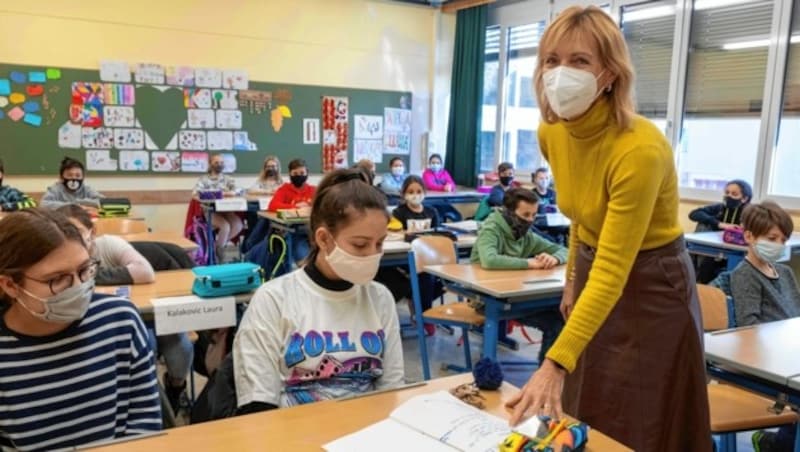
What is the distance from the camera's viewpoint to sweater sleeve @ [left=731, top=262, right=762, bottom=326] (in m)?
2.63

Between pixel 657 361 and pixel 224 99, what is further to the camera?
pixel 224 99

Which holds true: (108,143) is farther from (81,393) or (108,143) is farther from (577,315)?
(577,315)

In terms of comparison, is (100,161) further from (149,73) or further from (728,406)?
(728,406)

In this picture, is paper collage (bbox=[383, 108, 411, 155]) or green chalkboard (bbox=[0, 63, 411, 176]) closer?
green chalkboard (bbox=[0, 63, 411, 176])

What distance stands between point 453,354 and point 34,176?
16.2 feet

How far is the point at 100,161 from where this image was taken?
6.57m

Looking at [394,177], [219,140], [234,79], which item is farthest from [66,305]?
[394,177]

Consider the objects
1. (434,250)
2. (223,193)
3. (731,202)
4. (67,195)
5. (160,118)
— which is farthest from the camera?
(160,118)

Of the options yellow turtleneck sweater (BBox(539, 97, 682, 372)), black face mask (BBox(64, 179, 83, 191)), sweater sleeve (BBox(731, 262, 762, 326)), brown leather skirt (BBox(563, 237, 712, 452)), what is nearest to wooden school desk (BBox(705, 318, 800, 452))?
brown leather skirt (BBox(563, 237, 712, 452))

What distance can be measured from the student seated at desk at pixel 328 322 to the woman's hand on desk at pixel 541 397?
48 centimetres

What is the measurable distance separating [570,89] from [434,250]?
7.26ft

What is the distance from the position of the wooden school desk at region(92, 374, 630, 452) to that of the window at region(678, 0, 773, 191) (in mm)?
5346

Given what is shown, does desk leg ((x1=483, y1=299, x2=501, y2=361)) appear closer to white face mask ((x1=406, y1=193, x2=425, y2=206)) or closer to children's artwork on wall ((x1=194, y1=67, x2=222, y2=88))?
white face mask ((x1=406, y1=193, x2=425, y2=206))

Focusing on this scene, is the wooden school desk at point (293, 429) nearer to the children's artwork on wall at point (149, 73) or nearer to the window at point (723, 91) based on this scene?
the window at point (723, 91)
